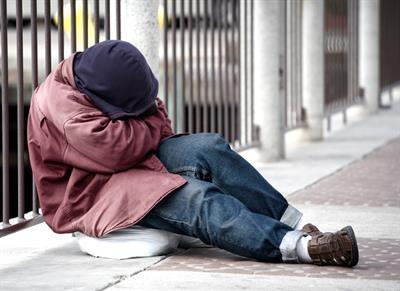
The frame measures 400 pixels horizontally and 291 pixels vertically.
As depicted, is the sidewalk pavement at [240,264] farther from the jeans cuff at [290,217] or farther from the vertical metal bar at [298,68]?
the vertical metal bar at [298,68]

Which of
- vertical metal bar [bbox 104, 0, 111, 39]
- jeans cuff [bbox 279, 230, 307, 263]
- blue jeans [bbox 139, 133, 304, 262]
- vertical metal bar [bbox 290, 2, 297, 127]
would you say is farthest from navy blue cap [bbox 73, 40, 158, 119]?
vertical metal bar [bbox 290, 2, 297, 127]

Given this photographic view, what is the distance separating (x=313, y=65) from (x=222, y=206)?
698cm

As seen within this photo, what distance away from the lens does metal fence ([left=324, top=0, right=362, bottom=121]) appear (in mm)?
13336

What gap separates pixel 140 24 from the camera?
6.68 m

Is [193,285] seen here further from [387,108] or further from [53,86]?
[387,108]

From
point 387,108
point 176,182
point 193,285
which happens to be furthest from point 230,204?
point 387,108

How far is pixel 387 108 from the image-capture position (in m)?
17.1

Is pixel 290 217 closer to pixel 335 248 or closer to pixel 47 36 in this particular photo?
pixel 335 248

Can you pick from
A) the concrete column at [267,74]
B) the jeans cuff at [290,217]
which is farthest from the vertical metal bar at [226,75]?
the jeans cuff at [290,217]

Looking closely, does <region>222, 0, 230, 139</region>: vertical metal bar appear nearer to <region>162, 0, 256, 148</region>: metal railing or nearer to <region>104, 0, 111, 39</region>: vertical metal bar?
<region>162, 0, 256, 148</region>: metal railing

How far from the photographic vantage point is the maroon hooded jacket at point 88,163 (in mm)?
5223

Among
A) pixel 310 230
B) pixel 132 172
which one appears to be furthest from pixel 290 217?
pixel 132 172

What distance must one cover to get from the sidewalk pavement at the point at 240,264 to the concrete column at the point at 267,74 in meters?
1.67

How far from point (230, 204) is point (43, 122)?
0.86 meters
